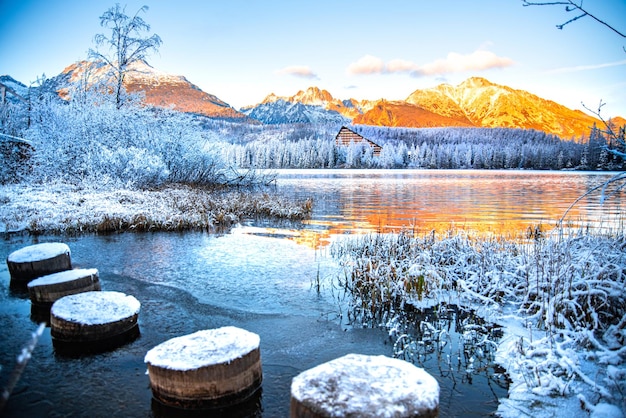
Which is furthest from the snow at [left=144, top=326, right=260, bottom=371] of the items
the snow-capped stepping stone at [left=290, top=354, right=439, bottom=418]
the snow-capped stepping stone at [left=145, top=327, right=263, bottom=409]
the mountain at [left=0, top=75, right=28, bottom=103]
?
the mountain at [left=0, top=75, right=28, bottom=103]

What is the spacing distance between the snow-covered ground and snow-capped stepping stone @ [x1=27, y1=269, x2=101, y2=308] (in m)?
9.42

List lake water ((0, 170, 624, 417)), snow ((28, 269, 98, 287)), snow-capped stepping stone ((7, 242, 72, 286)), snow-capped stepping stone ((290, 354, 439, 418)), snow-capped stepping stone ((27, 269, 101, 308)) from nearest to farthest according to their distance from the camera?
snow-capped stepping stone ((290, 354, 439, 418)), lake water ((0, 170, 624, 417)), snow-capped stepping stone ((27, 269, 101, 308)), snow ((28, 269, 98, 287)), snow-capped stepping stone ((7, 242, 72, 286))

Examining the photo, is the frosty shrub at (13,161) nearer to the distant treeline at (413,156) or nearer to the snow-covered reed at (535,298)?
the snow-covered reed at (535,298)

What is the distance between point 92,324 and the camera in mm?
6945

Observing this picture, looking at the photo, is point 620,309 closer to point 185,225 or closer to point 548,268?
point 548,268

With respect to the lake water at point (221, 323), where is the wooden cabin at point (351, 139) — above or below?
above

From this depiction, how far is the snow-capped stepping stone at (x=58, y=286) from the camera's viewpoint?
872 centimetres

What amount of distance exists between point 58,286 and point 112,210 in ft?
36.2

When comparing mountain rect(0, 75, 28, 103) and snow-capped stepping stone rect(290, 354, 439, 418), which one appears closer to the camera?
snow-capped stepping stone rect(290, 354, 439, 418)

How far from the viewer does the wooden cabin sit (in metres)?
166

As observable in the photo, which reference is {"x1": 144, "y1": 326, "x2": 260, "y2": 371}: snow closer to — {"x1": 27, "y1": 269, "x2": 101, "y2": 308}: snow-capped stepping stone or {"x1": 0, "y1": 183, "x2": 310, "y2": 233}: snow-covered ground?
{"x1": 27, "y1": 269, "x2": 101, "y2": 308}: snow-capped stepping stone

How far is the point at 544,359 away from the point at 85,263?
12168 millimetres

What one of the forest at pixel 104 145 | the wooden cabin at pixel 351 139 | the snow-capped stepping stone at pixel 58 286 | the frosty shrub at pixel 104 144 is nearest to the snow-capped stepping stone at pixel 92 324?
the snow-capped stepping stone at pixel 58 286

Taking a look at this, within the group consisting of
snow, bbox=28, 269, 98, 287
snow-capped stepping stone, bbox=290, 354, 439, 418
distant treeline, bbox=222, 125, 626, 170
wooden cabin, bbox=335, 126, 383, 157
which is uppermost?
wooden cabin, bbox=335, 126, 383, 157
